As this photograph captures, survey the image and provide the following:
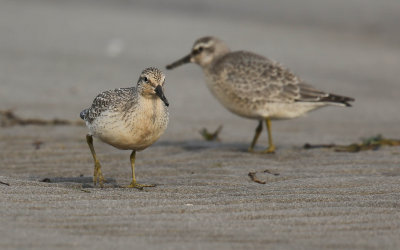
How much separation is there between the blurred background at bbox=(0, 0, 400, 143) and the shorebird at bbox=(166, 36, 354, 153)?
0.64 meters

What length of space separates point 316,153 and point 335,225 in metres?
3.54

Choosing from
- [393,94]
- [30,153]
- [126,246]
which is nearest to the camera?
[126,246]

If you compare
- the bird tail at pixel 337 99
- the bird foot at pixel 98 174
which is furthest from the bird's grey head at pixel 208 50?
the bird foot at pixel 98 174

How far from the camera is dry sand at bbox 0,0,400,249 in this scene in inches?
207

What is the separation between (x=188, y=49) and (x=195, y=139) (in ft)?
20.1

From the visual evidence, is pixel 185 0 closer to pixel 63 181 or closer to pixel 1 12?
pixel 1 12

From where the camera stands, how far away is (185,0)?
21.2 metres

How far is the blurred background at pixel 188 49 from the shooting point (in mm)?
11750

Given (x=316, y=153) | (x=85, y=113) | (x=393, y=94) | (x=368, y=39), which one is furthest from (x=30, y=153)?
(x=368, y=39)

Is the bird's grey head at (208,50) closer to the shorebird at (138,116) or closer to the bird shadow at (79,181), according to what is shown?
the bird shadow at (79,181)

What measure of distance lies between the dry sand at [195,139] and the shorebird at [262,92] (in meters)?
0.47

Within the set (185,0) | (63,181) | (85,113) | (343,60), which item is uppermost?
(185,0)

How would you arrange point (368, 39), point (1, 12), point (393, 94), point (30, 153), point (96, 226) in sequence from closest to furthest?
point (96, 226)
point (30, 153)
point (393, 94)
point (368, 39)
point (1, 12)

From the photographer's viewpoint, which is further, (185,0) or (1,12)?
(185,0)
